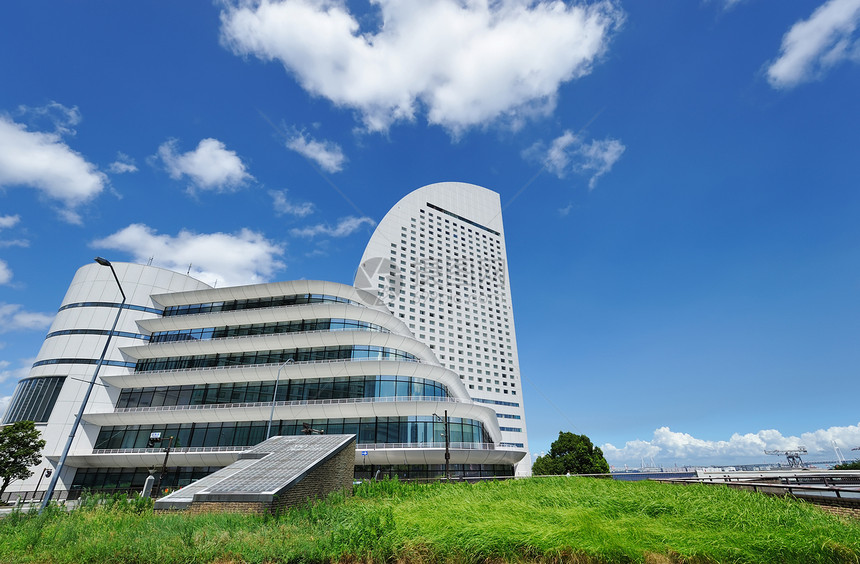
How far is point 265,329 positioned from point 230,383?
6609 millimetres

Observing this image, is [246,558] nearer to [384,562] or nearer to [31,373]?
[384,562]

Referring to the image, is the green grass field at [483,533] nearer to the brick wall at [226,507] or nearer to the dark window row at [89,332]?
the brick wall at [226,507]

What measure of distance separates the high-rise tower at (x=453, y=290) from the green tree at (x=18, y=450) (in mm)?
54887

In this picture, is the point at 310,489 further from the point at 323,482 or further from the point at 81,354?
the point at 81,354

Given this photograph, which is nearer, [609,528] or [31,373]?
[609,528]

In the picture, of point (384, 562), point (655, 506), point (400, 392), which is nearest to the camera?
point (384, 562)

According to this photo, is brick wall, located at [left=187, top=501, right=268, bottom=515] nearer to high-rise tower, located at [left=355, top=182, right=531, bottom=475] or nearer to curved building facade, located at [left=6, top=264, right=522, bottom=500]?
curved building facade, located at [left=6, top=264, right=522, bottom=500]

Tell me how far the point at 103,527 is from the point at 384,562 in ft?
27.5

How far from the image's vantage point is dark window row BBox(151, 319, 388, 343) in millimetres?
42438

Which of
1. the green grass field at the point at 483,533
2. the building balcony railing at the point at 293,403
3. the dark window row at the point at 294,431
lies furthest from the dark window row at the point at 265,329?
the green grass field at the point at 483,533

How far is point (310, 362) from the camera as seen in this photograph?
39.7 metres

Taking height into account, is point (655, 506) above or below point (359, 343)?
below

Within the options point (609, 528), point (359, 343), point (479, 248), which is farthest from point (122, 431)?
point (479, 248)

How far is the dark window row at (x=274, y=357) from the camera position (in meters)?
40.7
